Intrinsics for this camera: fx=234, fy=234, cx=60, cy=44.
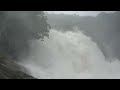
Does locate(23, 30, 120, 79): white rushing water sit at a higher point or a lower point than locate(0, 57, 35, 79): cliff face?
higher

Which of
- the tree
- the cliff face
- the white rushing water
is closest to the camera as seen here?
the cliff face

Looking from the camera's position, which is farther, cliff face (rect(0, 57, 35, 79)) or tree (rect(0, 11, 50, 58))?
tree (rect(0, 11, 50, 58))

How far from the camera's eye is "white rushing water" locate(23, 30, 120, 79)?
28.2 metres

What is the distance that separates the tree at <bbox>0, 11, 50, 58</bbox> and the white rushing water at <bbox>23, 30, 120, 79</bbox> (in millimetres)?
A: 3360

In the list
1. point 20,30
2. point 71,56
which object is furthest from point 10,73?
point 71,56

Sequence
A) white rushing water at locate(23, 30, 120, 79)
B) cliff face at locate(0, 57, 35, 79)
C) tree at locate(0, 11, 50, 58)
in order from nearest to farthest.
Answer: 1. cliff face at locate(0, 57, 35, 79)
2. tree at locate(0, 11, 50, 58)
3. white rushing water at locate(23, 30, 120, 79)

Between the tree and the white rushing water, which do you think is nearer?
the tree

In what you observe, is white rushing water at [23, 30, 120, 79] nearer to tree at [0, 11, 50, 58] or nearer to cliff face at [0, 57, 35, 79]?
tree at [0, 11, 50, 58]

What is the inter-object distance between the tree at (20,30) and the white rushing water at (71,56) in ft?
11.0

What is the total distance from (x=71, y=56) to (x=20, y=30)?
1084cm

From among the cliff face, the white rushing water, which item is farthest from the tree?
the cliff face

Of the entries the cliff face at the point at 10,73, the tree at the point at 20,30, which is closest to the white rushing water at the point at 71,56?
the tree at the point at 20,30

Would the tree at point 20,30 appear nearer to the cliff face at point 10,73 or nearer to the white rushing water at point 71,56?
the white rushing water at point 71,56
